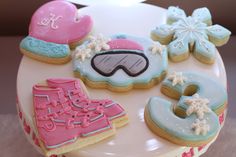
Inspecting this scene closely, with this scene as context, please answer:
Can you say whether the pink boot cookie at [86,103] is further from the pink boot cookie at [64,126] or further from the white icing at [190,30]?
the white icing at [190,30]

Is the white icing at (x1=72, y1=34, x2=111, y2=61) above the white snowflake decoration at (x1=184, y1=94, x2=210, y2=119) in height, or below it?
above

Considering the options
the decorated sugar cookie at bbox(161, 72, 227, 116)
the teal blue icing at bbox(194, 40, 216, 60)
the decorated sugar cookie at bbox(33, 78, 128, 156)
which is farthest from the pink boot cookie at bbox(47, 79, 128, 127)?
the teal blue icing at bbox(194, 40, 216, 60)

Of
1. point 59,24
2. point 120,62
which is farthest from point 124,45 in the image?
point 59,24

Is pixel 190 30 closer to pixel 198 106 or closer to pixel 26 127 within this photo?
pixel 198 106

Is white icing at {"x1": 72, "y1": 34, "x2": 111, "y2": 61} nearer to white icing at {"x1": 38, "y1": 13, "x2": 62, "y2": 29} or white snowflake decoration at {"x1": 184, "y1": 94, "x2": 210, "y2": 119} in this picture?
white icing at {"x1": 38, "y1": 13, "x2": 62, "y2": 29}

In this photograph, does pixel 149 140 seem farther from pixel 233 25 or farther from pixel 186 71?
pixel 233 25

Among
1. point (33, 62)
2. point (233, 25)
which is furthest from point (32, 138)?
point (233, 25)
